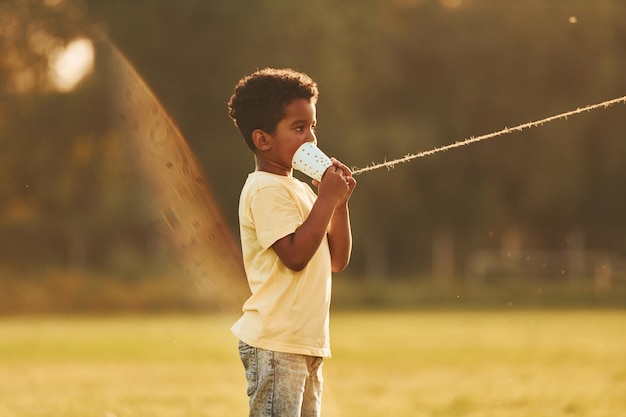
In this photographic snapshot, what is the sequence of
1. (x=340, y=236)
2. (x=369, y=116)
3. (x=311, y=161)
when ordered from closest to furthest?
(x=311, y=161), (x=340, y=236), (x=369, y=116)

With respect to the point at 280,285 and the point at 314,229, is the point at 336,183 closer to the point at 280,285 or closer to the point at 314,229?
the point at 314,229

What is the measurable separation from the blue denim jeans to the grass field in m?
3.13

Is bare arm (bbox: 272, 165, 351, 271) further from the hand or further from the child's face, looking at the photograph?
the child's face

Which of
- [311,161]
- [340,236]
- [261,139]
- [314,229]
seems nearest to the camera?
[314,229]

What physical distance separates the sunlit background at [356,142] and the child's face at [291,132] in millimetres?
18575

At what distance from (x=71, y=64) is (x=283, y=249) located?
25.5 meters

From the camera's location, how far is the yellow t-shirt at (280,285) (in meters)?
3.40

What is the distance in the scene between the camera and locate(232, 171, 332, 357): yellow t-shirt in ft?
11.2

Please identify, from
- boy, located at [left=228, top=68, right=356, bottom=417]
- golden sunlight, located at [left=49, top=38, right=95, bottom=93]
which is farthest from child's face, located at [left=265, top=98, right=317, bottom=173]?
golden sunlight, located at [left=49, top=38, right=95, bottom=93]

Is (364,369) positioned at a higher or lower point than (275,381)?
higher

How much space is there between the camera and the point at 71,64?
27.9 m

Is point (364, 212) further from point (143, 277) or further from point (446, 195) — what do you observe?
point (143, 277)

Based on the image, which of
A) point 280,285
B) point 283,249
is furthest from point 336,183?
point 280,285

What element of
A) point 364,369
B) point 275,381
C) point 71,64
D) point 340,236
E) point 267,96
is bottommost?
point 275,381
